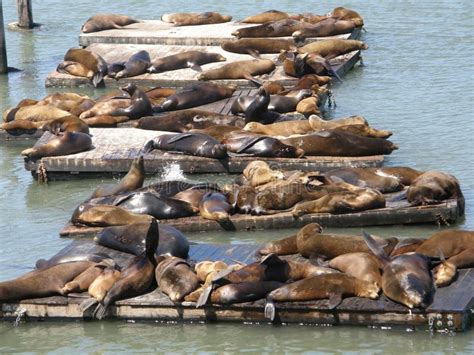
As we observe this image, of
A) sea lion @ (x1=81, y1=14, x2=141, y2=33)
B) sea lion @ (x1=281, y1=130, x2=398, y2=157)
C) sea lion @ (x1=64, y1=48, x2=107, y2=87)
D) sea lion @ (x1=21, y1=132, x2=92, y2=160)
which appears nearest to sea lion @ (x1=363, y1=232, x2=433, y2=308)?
sea lion @ (x1=281, y1=130, x2=398, y2=157)

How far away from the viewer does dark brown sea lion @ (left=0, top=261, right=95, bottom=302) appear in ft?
24.8

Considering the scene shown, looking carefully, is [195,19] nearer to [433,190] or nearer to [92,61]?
[92,61]

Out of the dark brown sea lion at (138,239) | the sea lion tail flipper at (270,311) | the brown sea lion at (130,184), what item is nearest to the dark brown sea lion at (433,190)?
the dark brown sea lion at (138,239)

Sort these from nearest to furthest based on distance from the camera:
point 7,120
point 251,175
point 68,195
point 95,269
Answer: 1. point 95,269
2. point 251,175
3. point 68,195
4. point 7,120

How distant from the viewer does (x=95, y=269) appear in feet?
25.3

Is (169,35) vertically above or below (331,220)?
below

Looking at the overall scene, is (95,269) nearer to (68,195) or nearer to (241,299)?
(241,299)

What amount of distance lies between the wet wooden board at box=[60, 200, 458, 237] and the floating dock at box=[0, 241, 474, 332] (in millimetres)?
1521

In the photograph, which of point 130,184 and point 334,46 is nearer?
point 130,184

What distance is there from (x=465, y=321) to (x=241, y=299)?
1.34 meters

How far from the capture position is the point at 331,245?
790 cm

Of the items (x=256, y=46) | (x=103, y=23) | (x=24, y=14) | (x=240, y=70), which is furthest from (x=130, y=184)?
(x=24, y=14)

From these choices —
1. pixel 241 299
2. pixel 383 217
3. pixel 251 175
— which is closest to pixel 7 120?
pixel 251 175

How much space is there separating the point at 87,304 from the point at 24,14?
43.2 feet
